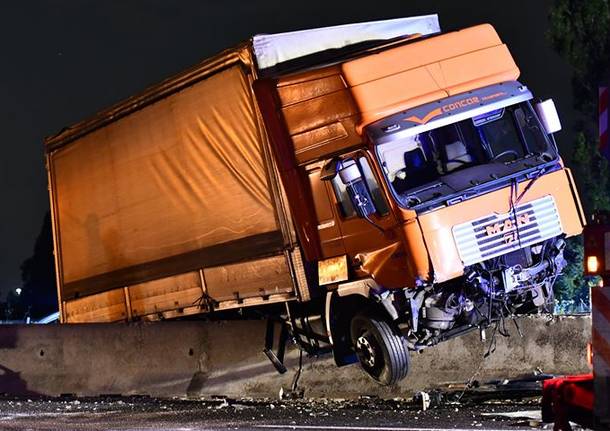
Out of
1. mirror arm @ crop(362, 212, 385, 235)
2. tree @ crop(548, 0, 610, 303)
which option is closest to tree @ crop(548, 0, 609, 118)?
→ tree @ crop(548, 0, 610, 303)

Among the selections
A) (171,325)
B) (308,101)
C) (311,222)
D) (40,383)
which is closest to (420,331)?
(311,222)

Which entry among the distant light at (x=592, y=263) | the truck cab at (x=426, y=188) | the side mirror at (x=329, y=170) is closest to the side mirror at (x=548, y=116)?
the truck cab at (x=426, y=188)

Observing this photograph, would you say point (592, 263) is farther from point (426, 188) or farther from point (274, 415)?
point (274, 415)

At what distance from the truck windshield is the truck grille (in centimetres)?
45

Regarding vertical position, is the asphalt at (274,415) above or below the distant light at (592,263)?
below

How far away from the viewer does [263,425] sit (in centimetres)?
948

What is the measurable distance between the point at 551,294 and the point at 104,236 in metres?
6.84

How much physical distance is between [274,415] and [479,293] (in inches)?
101

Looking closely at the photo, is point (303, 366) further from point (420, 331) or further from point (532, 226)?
point (532, 226)

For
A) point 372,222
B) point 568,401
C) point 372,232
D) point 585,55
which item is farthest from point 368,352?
point 585,55

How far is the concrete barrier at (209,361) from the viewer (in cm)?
1076

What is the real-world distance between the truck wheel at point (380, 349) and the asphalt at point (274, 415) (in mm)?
409

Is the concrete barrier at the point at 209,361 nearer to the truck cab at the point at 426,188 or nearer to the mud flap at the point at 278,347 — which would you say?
the mud flap at the point at 278,347

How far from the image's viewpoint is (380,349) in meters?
10.2
